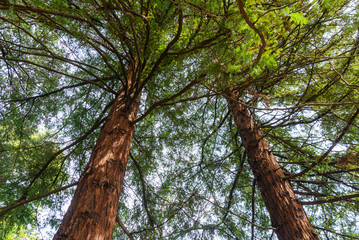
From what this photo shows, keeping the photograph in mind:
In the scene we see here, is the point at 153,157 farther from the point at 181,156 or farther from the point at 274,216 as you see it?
the point at 274,216

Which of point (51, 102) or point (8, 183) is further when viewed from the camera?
point (51, 102)

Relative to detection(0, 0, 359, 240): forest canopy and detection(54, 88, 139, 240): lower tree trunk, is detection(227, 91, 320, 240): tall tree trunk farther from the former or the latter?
detection(54, 88, 139, 240): lower tree trunk

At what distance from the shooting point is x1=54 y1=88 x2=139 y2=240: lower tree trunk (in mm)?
1663

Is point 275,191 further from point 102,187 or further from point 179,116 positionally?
point 102,187

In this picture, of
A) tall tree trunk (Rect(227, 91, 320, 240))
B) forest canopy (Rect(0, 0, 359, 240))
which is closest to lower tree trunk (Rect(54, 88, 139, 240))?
forest canopy (Rect(0, 0, 359, 240))

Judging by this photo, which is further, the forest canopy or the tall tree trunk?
the tall tree trunk

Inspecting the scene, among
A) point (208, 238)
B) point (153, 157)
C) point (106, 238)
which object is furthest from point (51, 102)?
point (208, 238)

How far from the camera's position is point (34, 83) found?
13.1ft

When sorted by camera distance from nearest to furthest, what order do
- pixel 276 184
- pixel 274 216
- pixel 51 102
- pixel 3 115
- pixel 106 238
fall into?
pixel 106 238, pixel 274 216, pixel 276 184, pixel 3 115, pixel 51 102

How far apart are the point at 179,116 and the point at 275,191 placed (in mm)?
1963

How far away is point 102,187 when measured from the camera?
2.00m

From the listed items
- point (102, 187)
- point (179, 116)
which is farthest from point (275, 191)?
point (102, 187)

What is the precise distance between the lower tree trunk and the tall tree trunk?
1.43 m

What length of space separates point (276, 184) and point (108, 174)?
2287 millimetres
